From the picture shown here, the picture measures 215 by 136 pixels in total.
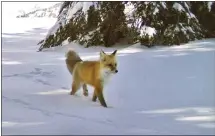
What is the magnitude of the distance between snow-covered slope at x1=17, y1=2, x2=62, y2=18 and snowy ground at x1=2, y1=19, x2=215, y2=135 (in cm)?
220

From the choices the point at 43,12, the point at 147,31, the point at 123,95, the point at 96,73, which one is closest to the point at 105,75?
the point at 96,73

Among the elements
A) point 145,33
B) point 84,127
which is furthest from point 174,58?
point 84,127

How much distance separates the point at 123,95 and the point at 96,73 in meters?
0.39

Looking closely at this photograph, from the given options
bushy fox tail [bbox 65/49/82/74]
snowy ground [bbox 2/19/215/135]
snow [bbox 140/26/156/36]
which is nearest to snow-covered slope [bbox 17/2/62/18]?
snowy ground [bbox 2/19/215/135]

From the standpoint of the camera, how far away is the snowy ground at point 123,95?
10.9ft

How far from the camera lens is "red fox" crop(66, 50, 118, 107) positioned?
13.0 ft

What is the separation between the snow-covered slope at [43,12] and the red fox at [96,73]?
423cm

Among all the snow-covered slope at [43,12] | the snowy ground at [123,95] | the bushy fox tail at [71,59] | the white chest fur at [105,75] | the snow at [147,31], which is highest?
the snow-covered slope at [43,12]

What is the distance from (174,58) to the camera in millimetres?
5598

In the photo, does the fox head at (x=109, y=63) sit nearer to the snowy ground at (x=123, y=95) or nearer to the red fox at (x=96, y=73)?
the red fox at (x=96, y=73)

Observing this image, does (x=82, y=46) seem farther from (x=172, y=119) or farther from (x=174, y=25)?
(x=172, y=119)

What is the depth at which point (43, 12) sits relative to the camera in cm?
856

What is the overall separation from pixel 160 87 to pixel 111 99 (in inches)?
24.9

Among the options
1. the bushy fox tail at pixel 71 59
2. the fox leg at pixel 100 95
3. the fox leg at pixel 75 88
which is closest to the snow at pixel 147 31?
the bushy fox tail at pixel 71 59
